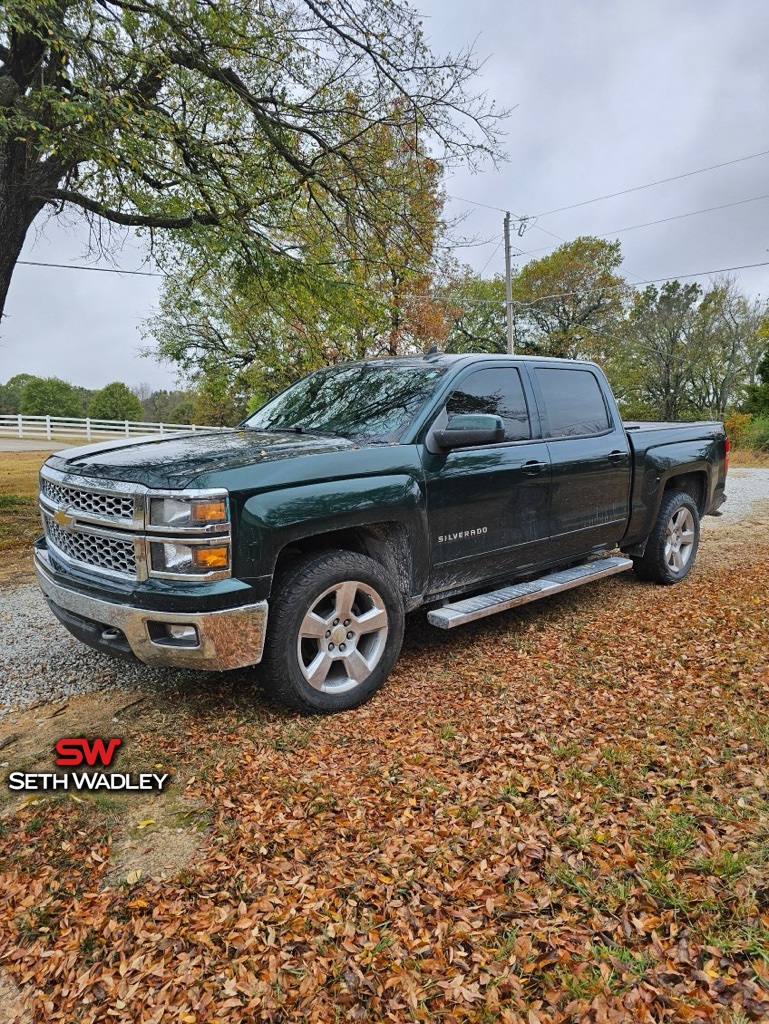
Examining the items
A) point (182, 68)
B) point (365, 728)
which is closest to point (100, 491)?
point (365, 728)

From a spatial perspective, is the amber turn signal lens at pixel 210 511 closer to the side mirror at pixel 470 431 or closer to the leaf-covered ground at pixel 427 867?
the leaf-covered ground at pixel 427 867

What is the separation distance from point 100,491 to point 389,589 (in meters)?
1.52

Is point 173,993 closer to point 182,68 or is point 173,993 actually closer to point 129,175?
point 129,175

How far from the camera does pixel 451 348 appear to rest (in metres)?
30.8

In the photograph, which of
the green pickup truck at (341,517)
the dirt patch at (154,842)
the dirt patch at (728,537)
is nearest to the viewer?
the dirt patch at (154,842)

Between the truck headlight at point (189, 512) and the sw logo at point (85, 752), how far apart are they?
1.11 meters

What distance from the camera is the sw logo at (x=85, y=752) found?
279 cm

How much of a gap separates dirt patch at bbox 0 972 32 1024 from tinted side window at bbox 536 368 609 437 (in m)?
4.00

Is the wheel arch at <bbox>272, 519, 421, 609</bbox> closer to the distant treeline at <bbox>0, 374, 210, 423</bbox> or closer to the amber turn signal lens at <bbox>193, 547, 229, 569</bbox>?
the amber turn signal lens at <bbox>193, 547, 229, 569</bbox>

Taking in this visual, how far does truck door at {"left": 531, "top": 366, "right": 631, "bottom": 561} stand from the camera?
4.39 metres

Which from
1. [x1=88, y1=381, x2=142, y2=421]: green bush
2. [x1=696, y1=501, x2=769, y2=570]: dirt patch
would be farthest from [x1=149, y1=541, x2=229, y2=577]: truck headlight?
[x1=88, y1=381, x2=142, y2=421]: green bush

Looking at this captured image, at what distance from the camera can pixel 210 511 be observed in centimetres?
267

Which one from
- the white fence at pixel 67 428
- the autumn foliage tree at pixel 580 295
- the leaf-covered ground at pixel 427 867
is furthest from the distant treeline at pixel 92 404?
the leaf-covered ground at pixel 427 867

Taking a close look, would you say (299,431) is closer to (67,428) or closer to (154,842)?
(154,842)
